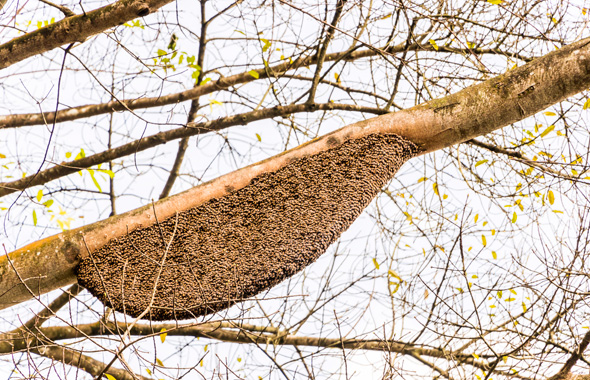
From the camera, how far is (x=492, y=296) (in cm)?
458

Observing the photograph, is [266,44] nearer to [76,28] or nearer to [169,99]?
[169,99]

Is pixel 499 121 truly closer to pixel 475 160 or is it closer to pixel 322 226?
pixel 322 226

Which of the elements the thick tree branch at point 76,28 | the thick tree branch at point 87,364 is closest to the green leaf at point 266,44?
the thick tree branch at point 76,28

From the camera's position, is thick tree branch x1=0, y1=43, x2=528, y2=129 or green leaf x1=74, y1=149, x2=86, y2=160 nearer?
green leaf x1=74, y1=149, x2=86, y2=160

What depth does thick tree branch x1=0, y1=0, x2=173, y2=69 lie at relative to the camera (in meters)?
2.87

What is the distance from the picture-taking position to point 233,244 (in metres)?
2.93

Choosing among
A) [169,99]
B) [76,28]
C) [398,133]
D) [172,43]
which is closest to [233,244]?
[398,133]

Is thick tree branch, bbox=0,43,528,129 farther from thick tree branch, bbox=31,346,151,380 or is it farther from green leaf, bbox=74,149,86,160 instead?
thick tree branch, bbox=31,346,151,380

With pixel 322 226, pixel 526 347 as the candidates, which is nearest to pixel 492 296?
pixel 526 347

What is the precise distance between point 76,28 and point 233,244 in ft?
5.25

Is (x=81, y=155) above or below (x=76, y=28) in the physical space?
above

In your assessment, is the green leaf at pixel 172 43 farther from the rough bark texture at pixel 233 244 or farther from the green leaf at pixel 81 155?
the rough bark texture at pixel 233 244

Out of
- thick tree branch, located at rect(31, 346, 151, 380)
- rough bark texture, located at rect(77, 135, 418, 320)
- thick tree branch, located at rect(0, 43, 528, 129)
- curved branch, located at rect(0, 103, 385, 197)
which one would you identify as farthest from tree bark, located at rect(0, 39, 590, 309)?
thick tree branch, located at rect(31, 346, 151, 380)

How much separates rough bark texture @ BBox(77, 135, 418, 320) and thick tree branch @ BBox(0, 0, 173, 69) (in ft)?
3.93
